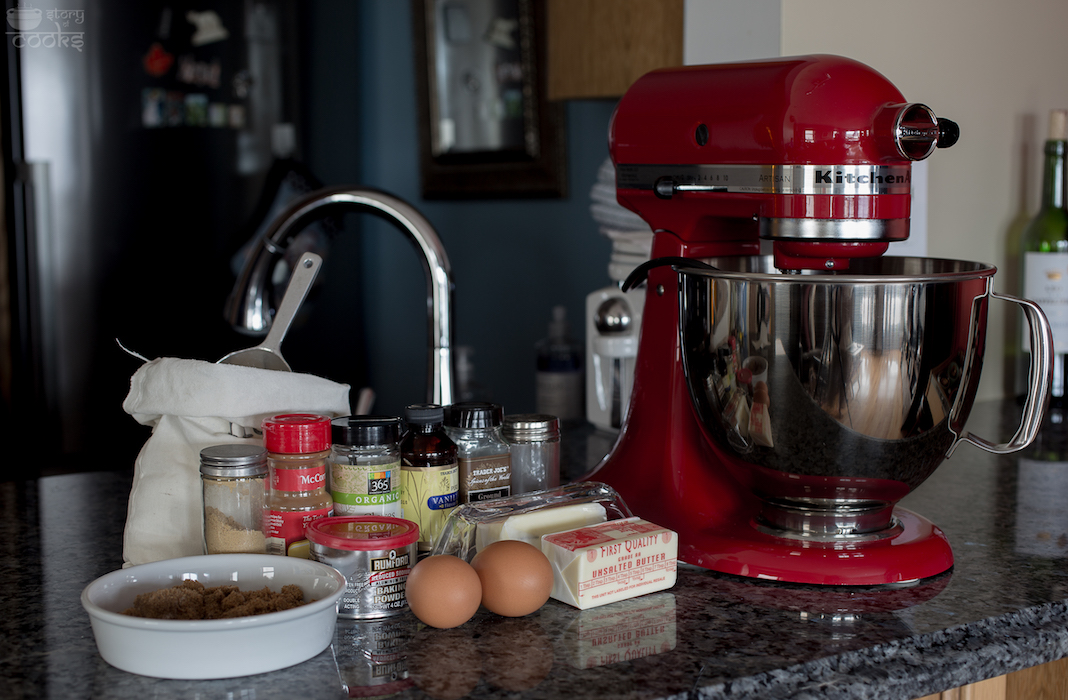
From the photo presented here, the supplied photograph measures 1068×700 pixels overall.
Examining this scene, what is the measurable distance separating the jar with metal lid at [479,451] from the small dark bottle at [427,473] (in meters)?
0.03

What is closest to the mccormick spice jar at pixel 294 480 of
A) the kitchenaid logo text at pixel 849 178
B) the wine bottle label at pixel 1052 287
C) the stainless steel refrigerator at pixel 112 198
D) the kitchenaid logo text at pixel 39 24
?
the kitchenaid logo text at pixel 849 178

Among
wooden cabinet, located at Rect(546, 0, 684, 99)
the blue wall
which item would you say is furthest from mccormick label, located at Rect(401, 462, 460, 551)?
the blue wall

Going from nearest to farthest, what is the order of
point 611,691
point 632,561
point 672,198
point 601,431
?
1. point 611,691
2. point 632,561
3. point 672,198
4. point 601,431

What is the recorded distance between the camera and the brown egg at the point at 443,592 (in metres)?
0.71

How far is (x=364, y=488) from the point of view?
788 mm

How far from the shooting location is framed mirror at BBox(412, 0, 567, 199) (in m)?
2.26

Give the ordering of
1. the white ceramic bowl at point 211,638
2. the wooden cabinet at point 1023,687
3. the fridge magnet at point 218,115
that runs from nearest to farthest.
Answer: the white ceramic bowl at point 211,638
the wooden cabinet at point 1023,687
the fridge magnet at point 218,115

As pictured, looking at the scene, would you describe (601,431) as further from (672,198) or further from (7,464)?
(7,464)

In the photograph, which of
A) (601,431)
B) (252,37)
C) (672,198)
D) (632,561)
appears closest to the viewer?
(632,561)

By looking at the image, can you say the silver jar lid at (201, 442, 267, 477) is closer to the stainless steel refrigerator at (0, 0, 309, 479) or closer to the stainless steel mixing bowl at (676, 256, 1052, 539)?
the stainless steel mixing bowl at (676, 256, 1052, 539)

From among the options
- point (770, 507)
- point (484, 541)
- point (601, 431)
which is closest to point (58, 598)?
point (484, 541)

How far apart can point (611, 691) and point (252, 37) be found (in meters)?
2.27

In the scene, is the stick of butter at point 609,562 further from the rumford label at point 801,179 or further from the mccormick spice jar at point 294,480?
the rumford label at point 801,179

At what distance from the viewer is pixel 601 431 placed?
1478mm
